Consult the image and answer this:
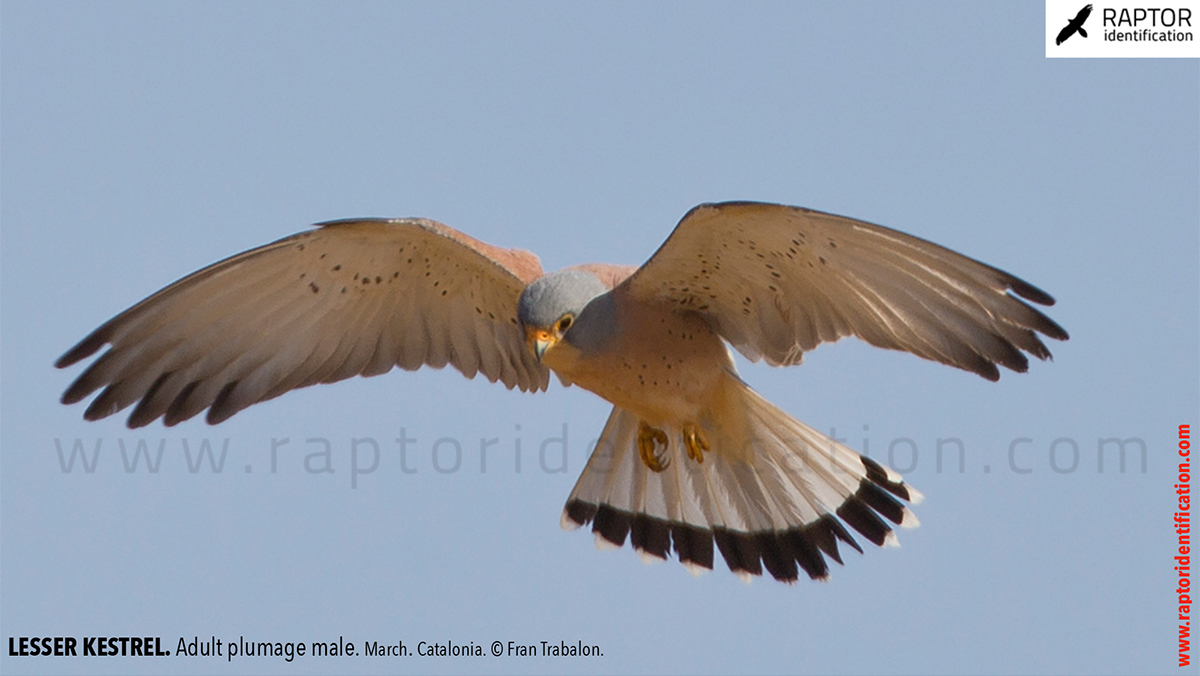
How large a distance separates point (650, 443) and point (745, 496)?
1.93 feet

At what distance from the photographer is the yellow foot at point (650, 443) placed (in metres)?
7.06

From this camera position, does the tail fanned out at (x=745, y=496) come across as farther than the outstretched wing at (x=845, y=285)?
Yes

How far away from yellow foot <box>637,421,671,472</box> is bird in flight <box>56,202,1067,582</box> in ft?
0.04

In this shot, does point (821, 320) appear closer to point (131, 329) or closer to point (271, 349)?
point (271, 349)

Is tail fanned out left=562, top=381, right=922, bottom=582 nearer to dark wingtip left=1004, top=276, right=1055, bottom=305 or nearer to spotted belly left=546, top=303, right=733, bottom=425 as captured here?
spotted belly left=546, top=303, right=733, bottom=425

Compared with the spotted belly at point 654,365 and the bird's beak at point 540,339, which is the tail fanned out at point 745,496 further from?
the bird's beak at point 540,339

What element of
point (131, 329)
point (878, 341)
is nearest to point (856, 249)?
point (878, 341)

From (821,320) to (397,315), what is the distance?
2213mm

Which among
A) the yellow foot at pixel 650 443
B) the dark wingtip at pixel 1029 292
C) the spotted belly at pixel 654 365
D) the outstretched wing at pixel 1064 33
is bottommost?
the yellow foot at pixel 650 443

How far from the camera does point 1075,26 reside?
774 cm

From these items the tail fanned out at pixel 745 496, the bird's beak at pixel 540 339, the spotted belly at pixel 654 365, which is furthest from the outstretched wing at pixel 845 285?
the tail fanned out at pixel 745 496

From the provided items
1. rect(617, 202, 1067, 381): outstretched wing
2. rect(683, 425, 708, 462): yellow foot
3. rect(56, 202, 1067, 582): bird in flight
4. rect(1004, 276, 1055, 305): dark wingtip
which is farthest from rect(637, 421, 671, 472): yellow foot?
rect(1004, 276, 1055, 305): dark wingtip

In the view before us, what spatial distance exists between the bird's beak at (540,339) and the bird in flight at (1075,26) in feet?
12.1

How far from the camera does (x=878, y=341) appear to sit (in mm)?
5914
